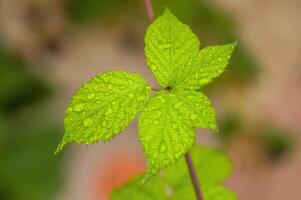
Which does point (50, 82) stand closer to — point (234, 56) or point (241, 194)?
point (234, 56)

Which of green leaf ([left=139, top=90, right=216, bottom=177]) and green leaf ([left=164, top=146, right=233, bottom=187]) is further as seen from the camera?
green leaf ([left=164, top=146, right=233, bottom=187])

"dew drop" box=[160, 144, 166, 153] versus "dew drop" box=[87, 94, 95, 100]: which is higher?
"dew drop" box=[87, 94, 95, 100]

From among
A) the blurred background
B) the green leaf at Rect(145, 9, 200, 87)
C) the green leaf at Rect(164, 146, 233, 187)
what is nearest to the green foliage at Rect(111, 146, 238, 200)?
Answer: the green leaf at Rect(164, 146, 233, 187)

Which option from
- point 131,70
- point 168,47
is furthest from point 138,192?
point 131,70

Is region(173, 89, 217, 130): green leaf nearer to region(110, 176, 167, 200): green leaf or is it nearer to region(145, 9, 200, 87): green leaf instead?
region(145, 9, 200, 87): green leaf

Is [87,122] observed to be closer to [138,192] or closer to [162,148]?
[162,148]

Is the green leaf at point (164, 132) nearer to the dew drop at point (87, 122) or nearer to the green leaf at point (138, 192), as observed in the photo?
the dew drop at point (87, 122)
